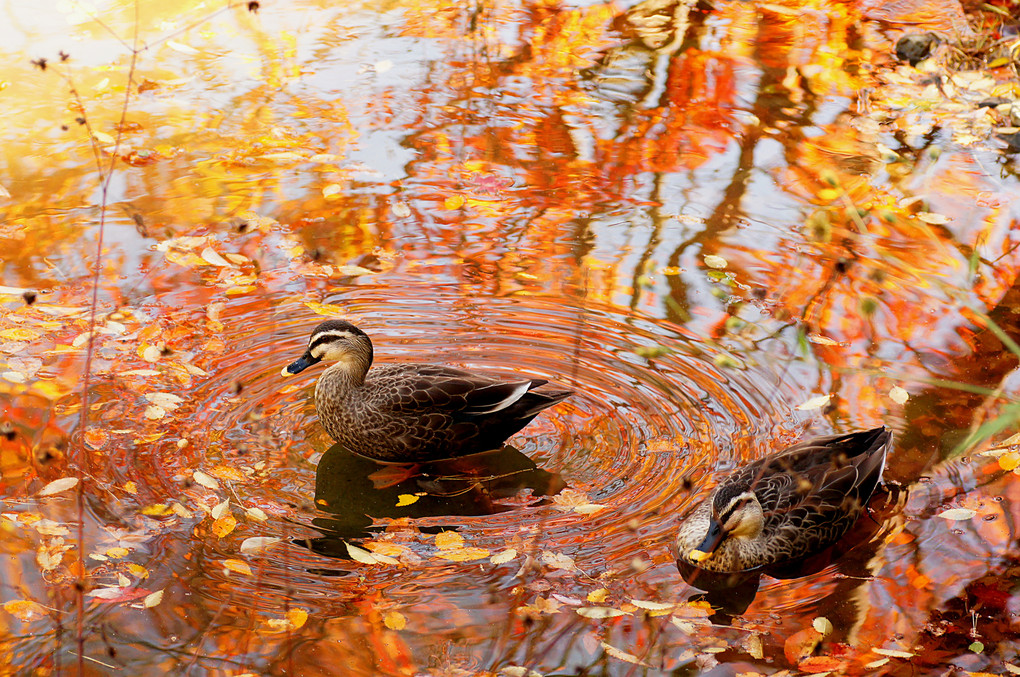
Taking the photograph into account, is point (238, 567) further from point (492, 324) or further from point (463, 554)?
point (492, 324)

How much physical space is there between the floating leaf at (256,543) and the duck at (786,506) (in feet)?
6.62

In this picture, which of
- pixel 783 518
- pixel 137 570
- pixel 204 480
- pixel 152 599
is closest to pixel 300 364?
pixel 204 480

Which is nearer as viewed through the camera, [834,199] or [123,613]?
[123,613]

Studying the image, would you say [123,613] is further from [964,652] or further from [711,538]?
[964,652]

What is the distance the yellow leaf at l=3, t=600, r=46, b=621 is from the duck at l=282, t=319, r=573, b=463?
185 cm

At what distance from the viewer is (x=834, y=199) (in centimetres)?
880

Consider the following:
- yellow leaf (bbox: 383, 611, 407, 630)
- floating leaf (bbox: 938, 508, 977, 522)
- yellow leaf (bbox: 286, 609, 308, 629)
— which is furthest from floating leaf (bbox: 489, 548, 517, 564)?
floating leaf (bbox: 938, 508, 977, 522)

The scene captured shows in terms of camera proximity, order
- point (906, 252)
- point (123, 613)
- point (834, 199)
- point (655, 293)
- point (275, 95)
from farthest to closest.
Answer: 1. point (275, 95)
2. point (834, 199)
3. point (906, 252)
4. point (655, 293)
5. point (123, 613)

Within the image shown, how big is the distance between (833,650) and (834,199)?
4.88 metres

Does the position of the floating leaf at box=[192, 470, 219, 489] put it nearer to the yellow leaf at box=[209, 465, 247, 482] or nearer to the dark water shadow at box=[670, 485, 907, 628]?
the yellow leaf at box=[209, 465, 247, 482]

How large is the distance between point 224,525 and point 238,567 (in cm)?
31

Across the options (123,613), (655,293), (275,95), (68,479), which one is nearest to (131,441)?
(68,479)

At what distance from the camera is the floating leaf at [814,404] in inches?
252

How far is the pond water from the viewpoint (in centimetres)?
491
